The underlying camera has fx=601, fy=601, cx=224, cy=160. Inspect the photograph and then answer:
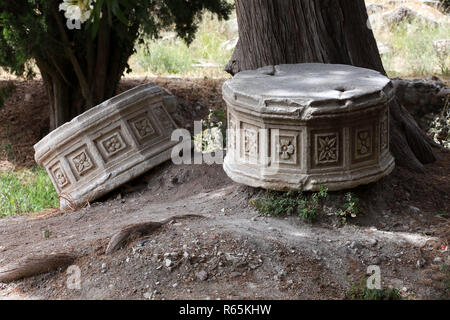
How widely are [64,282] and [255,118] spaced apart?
5.94 ft

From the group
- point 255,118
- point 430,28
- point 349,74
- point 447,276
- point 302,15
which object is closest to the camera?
point 447,276

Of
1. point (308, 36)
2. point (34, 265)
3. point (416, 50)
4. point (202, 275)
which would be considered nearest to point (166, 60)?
point (416, 50)

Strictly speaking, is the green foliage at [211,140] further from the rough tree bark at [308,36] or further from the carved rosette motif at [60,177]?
the carved rosette motif at [60,177]

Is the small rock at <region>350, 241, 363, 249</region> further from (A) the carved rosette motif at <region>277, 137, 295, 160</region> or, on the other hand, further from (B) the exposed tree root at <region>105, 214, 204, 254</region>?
(B) the exposed tree root at <region>105, 214, 204, 254</region>

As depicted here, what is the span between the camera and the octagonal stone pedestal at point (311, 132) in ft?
14.2

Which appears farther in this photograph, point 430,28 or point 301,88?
point 430,28

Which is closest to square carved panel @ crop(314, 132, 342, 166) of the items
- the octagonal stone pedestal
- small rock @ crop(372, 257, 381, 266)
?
the octagonal stone pedestal

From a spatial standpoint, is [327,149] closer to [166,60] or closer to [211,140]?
[211,140]

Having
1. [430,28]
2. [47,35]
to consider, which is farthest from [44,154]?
[430,28]

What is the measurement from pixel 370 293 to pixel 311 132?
4.15ft

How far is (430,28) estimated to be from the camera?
12.1 metres

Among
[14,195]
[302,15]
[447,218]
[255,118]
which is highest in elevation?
[302,15]

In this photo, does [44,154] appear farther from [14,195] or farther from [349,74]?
[349,74]

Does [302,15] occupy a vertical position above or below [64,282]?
above
